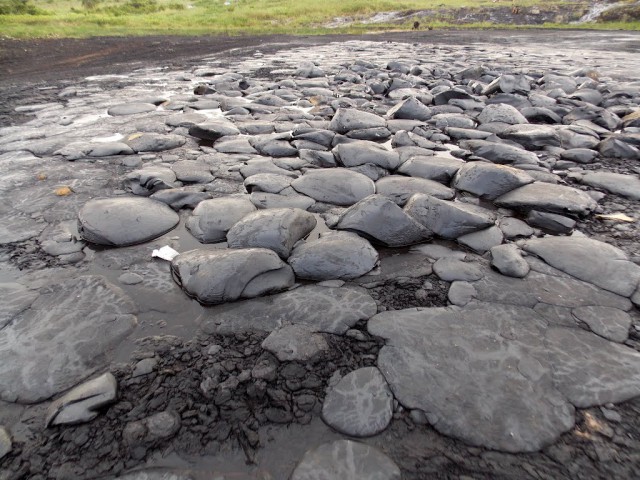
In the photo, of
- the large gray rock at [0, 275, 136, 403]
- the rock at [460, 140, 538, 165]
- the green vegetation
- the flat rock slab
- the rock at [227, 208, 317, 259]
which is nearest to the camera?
the large gray rock at [0, 275, 136, 403]

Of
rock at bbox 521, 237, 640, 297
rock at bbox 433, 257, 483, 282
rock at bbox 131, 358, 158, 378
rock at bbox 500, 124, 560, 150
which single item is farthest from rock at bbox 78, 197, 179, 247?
rock at bbox 500, 124, 560, 150

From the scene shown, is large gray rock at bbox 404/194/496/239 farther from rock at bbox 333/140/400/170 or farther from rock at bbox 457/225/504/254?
rock at bbox 333/140/400/170

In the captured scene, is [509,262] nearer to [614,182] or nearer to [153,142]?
[614,182]

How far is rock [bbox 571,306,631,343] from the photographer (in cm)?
165

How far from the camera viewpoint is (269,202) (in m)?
2.70

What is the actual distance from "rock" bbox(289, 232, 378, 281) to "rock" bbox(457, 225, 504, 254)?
0.56m

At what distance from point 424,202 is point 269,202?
103 cm

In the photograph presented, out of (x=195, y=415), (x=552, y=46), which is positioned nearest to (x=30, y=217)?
(x=195, y=415)

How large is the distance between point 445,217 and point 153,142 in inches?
114

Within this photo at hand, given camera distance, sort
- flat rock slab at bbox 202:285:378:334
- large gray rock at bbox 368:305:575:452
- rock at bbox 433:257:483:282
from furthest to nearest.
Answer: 1. rock at bbox 433:257:483:282
2. flat rock slab at bbox 202:285:378:334
3. large gray rock at bbox 368:305:575:452

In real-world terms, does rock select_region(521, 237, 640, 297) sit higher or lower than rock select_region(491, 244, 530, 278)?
lower

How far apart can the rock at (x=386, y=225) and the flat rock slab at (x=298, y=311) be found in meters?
0.46

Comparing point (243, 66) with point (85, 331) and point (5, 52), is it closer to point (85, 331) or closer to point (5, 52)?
point (5, 52)

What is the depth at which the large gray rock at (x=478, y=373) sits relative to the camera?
1288 millimetres
